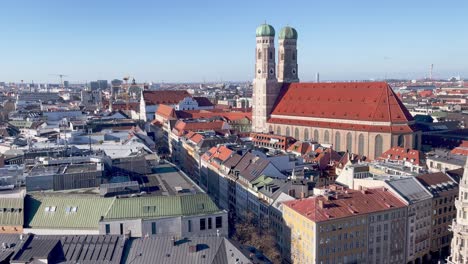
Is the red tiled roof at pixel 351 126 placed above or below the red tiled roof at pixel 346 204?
above

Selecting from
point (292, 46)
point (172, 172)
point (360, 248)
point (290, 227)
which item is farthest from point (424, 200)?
point (292, 46)

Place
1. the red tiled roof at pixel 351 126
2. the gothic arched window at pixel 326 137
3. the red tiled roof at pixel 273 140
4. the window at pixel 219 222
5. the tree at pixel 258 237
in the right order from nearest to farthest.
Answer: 1. the window at pixel 219 222
2. the tree at pixel 258 237
3. the red tiled roof at pixel 351 126
4. the red tiled roof at pixel 273 140
5. the gothic arched window at pixel 326 137

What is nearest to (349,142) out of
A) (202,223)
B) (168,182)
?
(168,182)

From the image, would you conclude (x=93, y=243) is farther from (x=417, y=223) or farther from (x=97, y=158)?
(x=417, y=223)

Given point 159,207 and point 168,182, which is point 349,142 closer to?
point 168,182

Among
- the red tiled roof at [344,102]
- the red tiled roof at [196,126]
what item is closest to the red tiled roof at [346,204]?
the red tiled roof at [344,102]

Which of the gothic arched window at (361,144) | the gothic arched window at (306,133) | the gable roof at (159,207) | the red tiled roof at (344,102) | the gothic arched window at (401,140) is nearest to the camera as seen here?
the gable roof at (159,207)

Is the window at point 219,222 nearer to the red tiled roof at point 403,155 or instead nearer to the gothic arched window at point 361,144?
the red tiled roof at point 403,155

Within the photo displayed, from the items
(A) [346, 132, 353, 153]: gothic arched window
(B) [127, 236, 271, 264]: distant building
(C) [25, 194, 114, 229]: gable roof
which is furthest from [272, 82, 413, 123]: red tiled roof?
(C) [25, 194, 114, 229]: gable roof
